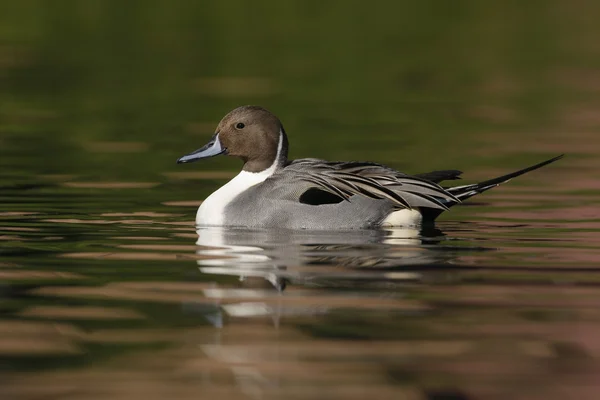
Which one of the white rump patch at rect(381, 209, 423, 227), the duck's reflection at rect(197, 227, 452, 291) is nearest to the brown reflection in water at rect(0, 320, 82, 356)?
the duck's reflection at rect(197, 227, 452, 291)

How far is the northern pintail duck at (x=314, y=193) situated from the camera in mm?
10445

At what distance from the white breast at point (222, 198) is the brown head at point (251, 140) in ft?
0.26

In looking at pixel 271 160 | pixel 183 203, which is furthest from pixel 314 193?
pixel 183 203

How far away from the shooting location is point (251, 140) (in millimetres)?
11078

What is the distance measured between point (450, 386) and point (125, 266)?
3.33m

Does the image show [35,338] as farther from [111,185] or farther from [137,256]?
[111,185]

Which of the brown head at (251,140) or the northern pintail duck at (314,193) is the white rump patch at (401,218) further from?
the brown head at (251,140)

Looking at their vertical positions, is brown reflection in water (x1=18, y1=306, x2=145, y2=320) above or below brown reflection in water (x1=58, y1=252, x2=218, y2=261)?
below

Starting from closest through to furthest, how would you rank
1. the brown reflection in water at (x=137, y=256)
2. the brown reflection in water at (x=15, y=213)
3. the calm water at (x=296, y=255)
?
1. the calm water at (x=296, y=255)
2. the brown reflection in water at (x=137, y=256)
3. the brown reflection in water at (x=15, y=213)

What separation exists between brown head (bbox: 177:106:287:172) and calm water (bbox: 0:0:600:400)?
1.98 feet

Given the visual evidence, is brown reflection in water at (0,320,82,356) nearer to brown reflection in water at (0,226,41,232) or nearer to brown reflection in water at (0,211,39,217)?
brown reflection in water at (0,226,41,232)

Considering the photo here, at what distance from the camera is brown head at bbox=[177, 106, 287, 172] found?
11055 mm

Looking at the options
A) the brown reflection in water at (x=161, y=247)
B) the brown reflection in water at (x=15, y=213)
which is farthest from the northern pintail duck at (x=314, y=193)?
the brown reflection in water at (x=15, y=213)

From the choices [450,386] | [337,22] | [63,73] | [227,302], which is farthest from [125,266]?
[337,22]
